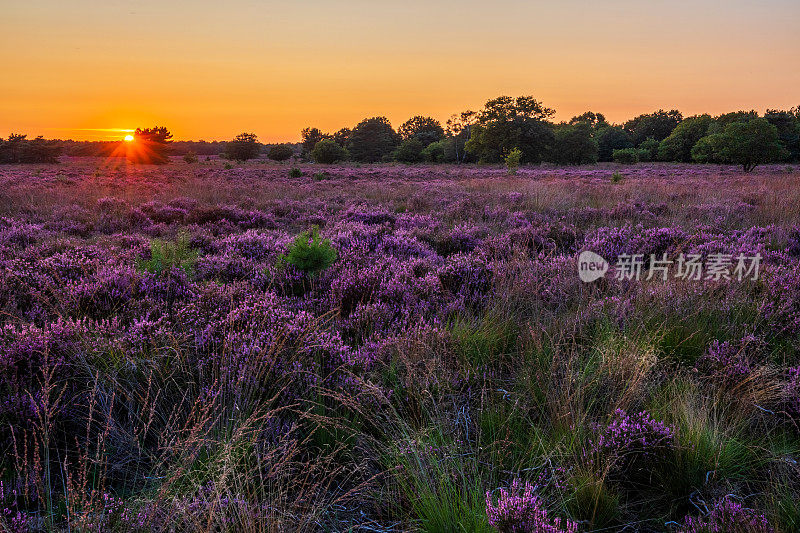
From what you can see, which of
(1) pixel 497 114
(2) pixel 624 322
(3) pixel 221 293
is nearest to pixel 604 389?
(2) pixel 624 322

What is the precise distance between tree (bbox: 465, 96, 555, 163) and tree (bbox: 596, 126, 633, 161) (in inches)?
793

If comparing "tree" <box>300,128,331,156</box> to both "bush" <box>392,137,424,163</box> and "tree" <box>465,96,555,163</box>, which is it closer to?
"bush" <box>392,137,424,163</box>

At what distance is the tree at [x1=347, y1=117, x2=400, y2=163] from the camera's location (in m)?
74.6

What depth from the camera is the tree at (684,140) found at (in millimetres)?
61406

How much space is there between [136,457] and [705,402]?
10.5 ft

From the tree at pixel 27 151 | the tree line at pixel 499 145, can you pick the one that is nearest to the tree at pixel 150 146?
the tree line at pixel 499 145

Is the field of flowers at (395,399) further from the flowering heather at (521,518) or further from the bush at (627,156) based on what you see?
the bush at (627,156)

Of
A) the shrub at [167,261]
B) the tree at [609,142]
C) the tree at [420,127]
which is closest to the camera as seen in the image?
the shrub at [167,261]

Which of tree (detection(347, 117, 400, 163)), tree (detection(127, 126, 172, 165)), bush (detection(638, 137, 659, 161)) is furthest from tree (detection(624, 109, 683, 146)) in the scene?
tree (detection(127, 126, 172, 165))

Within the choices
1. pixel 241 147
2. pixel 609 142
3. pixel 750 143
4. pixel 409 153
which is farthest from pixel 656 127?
pixel 241 147

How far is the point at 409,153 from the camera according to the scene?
67.6 metres

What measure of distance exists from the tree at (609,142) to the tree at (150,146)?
7152 cm

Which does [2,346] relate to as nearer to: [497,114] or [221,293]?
[221,293]

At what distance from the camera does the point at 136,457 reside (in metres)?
2.22
